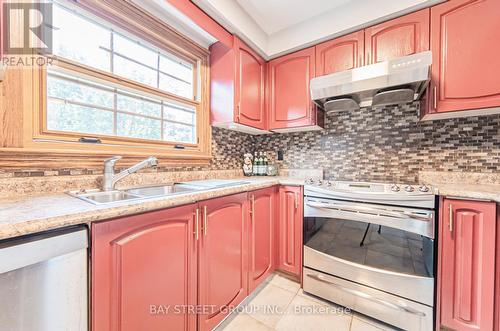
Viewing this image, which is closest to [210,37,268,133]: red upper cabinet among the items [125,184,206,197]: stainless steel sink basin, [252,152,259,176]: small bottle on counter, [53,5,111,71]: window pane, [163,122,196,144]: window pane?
[163,122,196,144]: window pane

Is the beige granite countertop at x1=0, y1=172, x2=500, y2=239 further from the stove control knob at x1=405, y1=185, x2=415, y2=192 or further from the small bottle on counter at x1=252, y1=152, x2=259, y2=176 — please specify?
the small bottle on counter at x1=252, y1=152, x2=259, y2=176

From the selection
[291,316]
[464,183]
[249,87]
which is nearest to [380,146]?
[464,183]

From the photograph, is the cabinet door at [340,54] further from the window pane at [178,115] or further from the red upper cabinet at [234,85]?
the window pane at [178,115]

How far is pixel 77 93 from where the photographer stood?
1151 millimetres

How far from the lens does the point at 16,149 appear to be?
89 cm

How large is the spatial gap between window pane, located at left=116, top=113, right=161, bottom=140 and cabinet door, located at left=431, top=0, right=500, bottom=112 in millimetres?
1988

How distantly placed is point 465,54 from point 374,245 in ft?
4.46

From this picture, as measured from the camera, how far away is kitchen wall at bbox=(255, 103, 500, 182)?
57.6 inches

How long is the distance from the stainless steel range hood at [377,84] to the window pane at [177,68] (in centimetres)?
107

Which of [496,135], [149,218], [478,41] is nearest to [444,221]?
[496,135]

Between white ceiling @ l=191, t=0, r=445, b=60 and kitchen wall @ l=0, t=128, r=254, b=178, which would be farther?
kitchen wall @ l=0, t=128, r=254, b=178

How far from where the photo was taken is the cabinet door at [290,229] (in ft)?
5.38

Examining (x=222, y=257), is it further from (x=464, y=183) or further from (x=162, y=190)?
(x=464, y=183)

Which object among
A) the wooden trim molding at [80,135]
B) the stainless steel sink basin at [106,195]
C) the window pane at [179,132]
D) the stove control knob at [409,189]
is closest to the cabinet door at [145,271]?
the stainless steel sink basin at [106,195]
